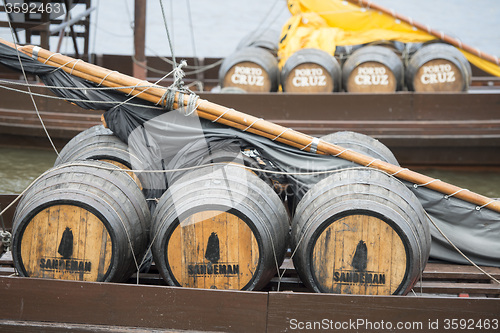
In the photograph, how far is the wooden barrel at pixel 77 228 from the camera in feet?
13.4

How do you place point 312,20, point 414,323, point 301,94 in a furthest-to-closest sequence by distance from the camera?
point 312,20, point 301,94, point 414,323

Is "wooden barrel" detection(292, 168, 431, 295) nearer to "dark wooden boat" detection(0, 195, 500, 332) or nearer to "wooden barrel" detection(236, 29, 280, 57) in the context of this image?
"dark wooden boat" detection(0, 195, 500, 332)

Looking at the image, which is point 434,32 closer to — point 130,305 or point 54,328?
point 130,305

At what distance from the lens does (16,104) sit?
959cm

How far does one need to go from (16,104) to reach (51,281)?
→ 6.27 m

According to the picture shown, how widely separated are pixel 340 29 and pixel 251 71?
5.41 ft

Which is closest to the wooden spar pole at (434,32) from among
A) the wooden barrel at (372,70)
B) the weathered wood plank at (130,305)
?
the wooden barrel at (372,70)

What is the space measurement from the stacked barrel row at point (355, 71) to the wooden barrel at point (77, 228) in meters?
5.32

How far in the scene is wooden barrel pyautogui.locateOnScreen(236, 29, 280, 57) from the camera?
10130mm

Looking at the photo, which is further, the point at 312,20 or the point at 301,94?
the point at 312,20

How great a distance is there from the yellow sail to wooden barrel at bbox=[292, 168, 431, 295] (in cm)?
582

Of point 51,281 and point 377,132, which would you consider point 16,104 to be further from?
point 51,281

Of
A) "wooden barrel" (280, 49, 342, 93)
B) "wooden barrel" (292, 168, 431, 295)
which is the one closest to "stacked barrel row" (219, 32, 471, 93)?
"wooden barrel" (280, 49, 342, 93)

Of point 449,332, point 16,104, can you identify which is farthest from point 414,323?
point 16,104
